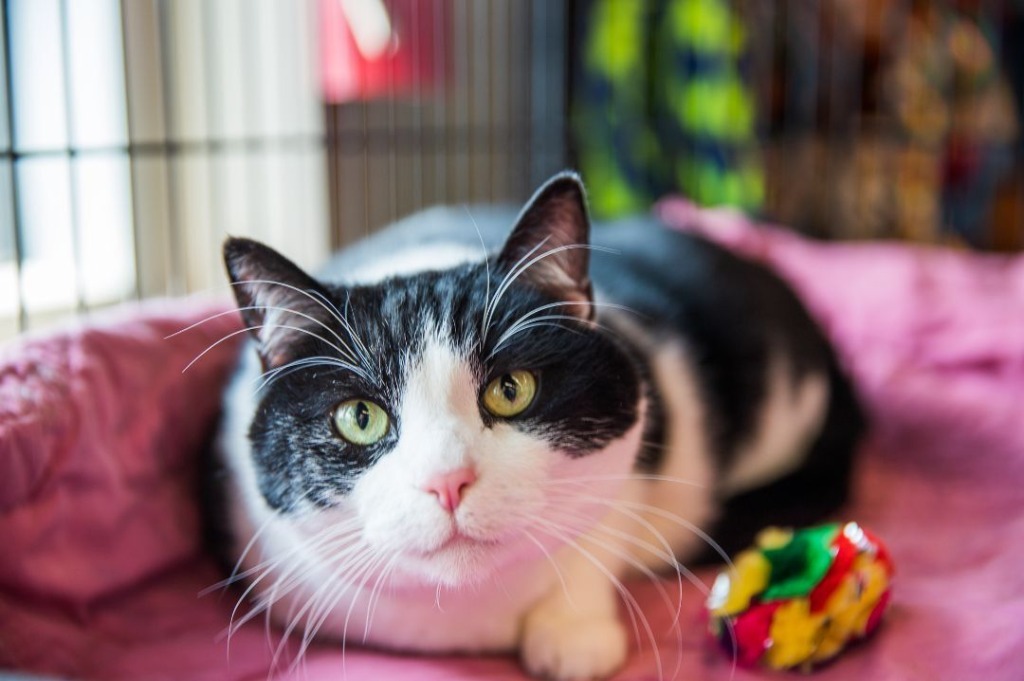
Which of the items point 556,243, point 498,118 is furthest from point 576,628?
point 498,118

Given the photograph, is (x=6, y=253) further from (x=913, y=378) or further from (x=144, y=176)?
(x=913, y=378)

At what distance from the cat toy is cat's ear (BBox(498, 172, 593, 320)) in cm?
27

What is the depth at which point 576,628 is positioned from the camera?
0.82 metres

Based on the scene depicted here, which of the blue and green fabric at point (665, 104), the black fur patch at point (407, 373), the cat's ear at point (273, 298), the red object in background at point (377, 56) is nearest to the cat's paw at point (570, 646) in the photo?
the black fur patch at point (407, 373)

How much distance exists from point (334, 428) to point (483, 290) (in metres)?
0.17

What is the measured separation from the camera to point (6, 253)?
1.68 meters

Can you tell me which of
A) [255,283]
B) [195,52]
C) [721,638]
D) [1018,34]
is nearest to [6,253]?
[195,52]

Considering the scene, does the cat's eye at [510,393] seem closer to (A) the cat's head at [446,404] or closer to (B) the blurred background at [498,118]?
(A) the cat's head at [446,404]

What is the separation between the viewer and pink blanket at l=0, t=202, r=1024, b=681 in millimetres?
821

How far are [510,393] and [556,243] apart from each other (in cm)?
14

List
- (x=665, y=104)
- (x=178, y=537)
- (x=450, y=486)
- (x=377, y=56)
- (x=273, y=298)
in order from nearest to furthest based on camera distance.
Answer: (x=450, y=486), (x=273, y=298), (x=178, y=537), (x=377, y=56), (x=665, y=104)

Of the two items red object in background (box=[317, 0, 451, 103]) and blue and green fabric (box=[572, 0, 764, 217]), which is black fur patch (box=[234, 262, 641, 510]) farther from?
blue and green fabric (box=[572, 0, 764, 217])

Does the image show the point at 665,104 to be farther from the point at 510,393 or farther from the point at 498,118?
the point at 510,393

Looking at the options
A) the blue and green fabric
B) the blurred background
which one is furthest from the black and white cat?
the blue and green fabric
